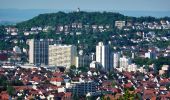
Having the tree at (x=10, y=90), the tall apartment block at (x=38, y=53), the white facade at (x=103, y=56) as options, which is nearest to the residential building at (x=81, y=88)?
the tree at (x=10, y=90)

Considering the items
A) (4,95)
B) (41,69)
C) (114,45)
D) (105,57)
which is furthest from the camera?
(114,45)

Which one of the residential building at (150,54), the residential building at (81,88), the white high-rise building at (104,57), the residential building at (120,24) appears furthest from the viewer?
the residential building at (120,24)

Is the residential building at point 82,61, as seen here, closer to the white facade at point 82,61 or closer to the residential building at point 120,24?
the white facade at point 82,61

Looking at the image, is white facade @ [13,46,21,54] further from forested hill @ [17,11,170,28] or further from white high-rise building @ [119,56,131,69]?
forested hill @ [17,11,170,28]

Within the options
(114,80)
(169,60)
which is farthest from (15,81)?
(169,60)

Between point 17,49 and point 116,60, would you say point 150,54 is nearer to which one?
point 116,60

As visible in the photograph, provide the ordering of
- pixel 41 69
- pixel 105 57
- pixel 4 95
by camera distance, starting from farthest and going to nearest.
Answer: pixel 105 57, pixel 41 69, pixel 4 95

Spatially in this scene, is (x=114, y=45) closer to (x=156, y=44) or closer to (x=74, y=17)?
(x=156, y=44)

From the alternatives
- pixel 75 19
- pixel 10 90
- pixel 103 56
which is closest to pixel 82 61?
pixel 103 56
